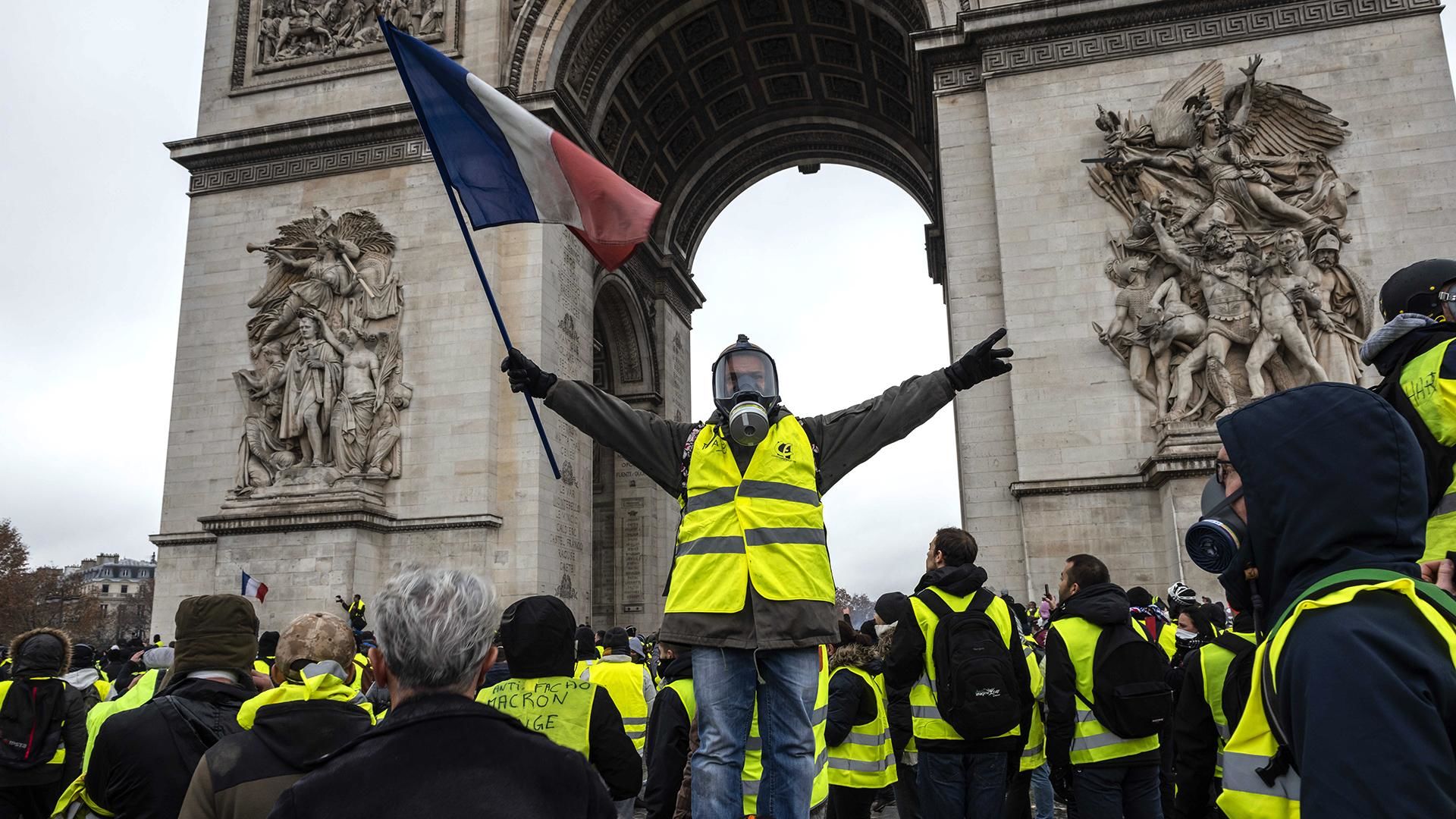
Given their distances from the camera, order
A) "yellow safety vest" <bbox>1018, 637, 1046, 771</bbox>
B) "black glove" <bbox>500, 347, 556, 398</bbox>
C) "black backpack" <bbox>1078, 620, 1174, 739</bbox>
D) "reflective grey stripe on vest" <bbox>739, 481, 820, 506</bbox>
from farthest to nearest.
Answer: "yellow safety vest" <bbox>1018, 637, 1046, 771</bbox> → "black backpack" <bbox>1078, 620, 1174, 739</bbox> → "black glove" <bbox>500, 347, 556, 398</bbox> → "reflective grey stripe on vest" <bbox>739, 481, 820, 506</bbox>

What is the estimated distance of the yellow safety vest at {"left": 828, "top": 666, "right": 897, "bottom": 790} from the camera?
18.2 ft

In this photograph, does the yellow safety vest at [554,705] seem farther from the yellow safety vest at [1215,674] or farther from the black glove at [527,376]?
the yellow safety vest at [1215,674]

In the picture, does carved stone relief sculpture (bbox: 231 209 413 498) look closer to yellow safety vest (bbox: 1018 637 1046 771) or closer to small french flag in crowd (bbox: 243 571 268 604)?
small french flag in crowd (bbox: 243 571 268 604)

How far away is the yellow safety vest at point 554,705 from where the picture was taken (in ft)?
12.5

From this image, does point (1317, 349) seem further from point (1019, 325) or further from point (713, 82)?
point (713, 82)

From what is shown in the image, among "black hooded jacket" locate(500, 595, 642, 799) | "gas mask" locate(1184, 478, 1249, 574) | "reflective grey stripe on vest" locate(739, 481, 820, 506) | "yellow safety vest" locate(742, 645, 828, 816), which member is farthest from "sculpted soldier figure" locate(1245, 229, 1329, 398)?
"gas mask" locate(1184, 478, 1249, 574)

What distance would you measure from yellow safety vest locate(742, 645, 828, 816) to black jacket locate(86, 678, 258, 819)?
1.84 metres

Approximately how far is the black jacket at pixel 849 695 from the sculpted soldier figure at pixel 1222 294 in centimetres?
983

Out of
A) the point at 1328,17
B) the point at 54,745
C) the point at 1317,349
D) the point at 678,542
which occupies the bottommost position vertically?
the point at 54,745

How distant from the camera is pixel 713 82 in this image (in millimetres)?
24109

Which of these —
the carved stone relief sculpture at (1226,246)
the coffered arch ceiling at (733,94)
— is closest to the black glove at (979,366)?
the carved stone relief sculpture at (1226,246)

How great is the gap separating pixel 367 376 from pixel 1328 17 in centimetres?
1657

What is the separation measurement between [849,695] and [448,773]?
3.91 meters

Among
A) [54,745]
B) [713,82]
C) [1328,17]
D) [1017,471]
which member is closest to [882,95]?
[713,82]
